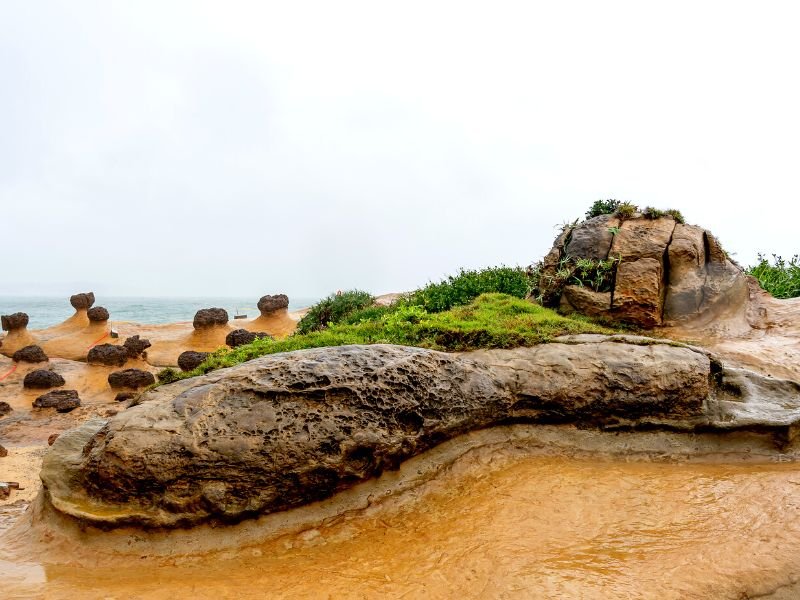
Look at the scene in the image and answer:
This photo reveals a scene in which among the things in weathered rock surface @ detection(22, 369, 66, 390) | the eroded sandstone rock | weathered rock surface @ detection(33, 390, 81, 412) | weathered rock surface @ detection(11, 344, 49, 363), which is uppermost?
the eroded sandstone rock

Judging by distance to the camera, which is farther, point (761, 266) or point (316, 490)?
point (761, 266)

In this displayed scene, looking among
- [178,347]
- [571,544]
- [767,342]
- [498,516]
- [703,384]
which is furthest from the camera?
[178,347]

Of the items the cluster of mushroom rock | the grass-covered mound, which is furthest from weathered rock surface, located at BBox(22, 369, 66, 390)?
the grass-covered mound

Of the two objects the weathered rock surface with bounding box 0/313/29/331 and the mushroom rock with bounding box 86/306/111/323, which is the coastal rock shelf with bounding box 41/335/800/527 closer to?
the mushroom rock with bounding box 86/306/111/323

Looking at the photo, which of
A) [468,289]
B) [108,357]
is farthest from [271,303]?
[468,289]

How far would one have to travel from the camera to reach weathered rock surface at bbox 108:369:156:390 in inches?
596

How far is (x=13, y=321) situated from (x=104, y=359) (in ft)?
20.9

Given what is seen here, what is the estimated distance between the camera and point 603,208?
9.53m

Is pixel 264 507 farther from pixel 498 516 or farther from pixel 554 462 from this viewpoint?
pixel 554 462

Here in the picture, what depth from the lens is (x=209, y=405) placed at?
4699 millimetres

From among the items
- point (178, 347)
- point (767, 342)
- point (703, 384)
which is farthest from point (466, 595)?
point (178, 347)

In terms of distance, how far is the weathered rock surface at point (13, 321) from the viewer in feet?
65.3

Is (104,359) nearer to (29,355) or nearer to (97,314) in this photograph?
(29,355)

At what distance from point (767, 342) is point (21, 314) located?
23.8 m
